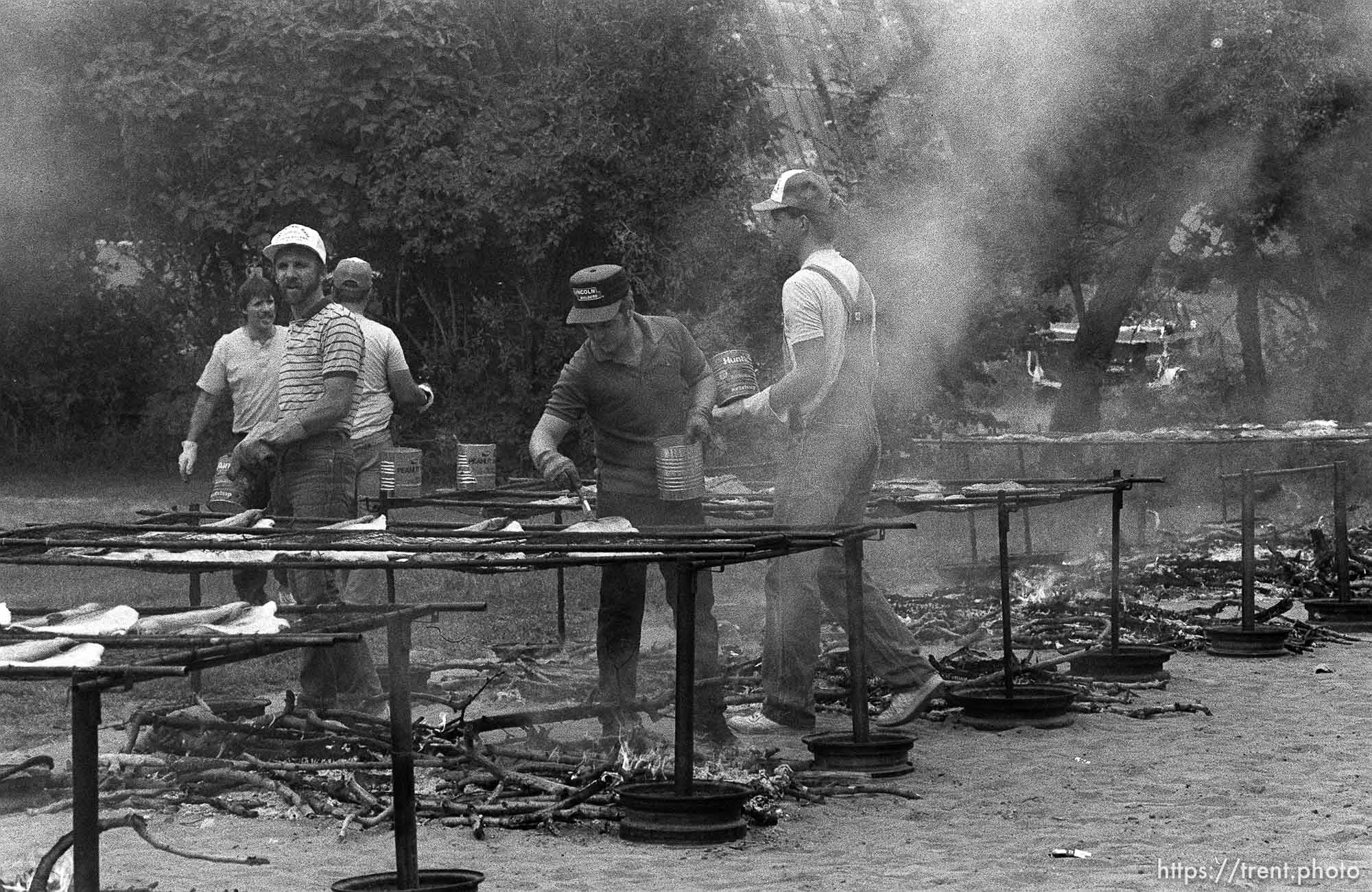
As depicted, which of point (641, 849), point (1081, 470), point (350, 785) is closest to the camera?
point (641, 849)

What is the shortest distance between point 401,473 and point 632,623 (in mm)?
1669

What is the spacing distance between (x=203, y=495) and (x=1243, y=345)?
11.4 meters

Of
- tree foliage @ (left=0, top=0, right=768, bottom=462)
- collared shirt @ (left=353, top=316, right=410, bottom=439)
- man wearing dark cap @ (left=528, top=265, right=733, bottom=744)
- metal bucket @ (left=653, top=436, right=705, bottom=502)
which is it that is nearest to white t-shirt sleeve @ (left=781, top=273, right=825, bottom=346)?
man wearing dark cap @ (left=528, top=265, right=733, bottom=744)

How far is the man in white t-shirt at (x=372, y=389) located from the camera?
8.13 meters

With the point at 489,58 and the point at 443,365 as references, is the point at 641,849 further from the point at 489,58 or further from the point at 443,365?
the point at 489,58

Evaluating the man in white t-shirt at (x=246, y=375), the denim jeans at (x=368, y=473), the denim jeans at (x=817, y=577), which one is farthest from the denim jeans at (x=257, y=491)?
the denim jeans at (x=817, y=577)

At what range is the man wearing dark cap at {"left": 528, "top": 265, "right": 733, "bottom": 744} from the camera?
6.73 m

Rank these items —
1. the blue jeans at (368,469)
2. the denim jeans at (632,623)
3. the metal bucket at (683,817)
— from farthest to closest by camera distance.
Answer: the blue jeans at (368,469)
the denim jeans at (632,623)
the metal bucket at (683,817)

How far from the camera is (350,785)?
5691 mm

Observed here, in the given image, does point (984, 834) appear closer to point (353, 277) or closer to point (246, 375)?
point (353, 277)

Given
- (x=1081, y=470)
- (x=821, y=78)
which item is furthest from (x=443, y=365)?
(x=1081, y=470)

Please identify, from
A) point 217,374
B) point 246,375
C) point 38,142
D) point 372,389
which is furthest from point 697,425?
point 38,142

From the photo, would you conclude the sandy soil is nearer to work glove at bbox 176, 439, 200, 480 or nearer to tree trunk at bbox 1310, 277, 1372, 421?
work glove at bbox 176, 439, 200, 480

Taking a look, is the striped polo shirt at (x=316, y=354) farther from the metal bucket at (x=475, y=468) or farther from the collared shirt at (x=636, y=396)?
the metal bucket at (x=475, y=468)
